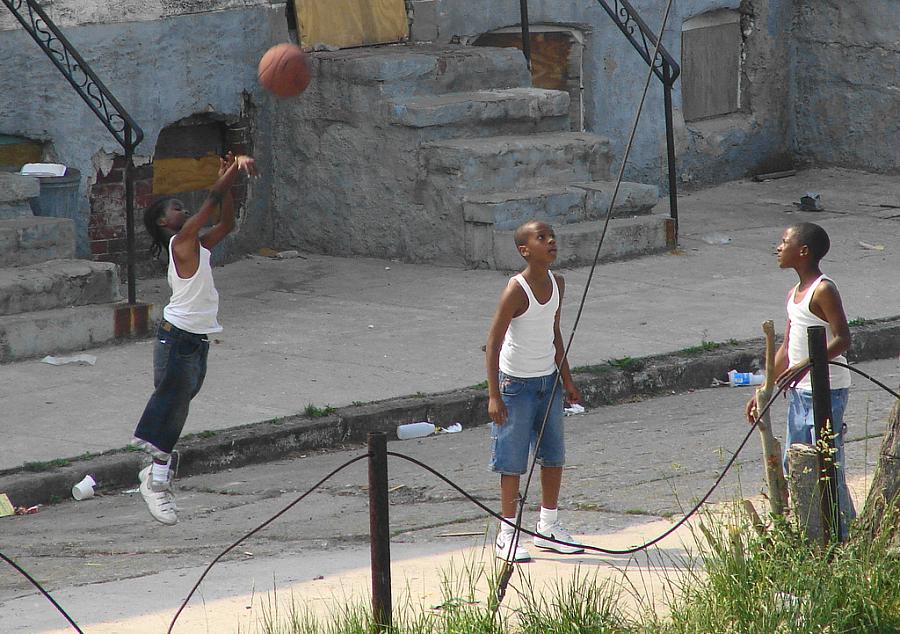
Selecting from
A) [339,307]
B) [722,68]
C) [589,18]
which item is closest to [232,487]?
[339,307]

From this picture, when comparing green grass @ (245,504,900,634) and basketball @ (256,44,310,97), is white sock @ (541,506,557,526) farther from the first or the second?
basketball @ (256,44,310,97)

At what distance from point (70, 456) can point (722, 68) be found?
11069 mm

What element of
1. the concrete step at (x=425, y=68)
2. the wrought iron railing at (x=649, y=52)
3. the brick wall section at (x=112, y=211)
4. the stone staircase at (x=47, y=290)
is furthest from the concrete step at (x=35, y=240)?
the wrought iron railing at (x=649, y=52)

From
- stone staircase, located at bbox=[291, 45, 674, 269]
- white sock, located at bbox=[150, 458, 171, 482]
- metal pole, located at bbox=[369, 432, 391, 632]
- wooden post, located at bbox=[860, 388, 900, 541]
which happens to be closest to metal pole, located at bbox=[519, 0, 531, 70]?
stone staircase, located at bbox=[291, 45, 674, 269]

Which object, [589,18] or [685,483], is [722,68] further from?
[685,483]

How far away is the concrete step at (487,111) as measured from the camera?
12.9 meters

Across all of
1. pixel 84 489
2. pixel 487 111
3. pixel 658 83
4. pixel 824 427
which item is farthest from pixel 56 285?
pixel 658 83

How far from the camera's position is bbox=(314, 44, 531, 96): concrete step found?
42.9 ft

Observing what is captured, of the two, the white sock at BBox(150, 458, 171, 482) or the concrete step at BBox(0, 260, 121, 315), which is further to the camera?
the concrete step at BBox(0, 260, 121, 315)

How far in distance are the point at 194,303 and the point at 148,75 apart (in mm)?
5482

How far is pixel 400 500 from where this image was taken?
7.72 m

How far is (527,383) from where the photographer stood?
22.2ft

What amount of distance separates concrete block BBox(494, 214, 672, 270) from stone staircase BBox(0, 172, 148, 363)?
3.23 m

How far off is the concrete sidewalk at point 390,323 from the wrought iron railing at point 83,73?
1.00 m
